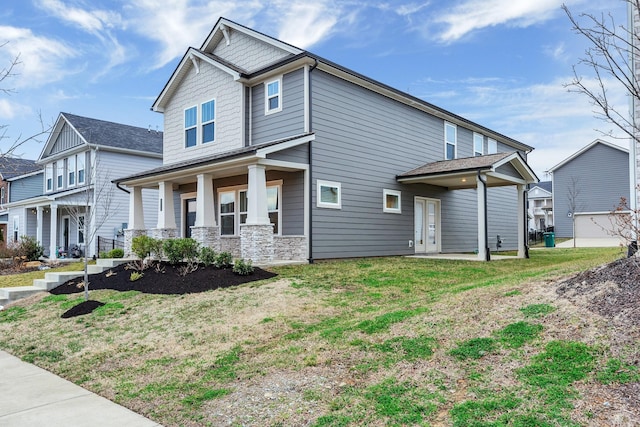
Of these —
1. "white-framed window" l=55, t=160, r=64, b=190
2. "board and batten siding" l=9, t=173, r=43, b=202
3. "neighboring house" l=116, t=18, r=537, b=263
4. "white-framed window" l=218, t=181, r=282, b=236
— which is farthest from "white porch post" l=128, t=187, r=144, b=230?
"board and batten siding" l=9, t=173, r=43, b=202

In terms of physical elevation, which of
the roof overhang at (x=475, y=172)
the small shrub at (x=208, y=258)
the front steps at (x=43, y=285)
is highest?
the roof overhang at (x=475, y=172)

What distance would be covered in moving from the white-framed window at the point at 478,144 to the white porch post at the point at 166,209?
13.6 meters

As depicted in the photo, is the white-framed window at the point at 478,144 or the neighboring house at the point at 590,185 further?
the neighboring house at the point at 590,185

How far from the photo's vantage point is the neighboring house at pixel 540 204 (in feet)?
163

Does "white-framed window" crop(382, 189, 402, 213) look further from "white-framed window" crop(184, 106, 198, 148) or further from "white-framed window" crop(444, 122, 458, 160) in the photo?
"white-framed window" crop(184, 106, 198, 148)

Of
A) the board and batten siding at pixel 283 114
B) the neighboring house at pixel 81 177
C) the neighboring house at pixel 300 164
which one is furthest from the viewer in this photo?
the neighboring house at pixel 81 177

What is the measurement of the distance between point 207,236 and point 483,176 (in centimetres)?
879

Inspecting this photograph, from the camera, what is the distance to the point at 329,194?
13.9m

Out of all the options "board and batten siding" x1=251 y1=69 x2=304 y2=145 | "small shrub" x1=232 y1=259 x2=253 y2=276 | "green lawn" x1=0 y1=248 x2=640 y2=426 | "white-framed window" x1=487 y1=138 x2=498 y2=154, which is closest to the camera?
"green lawn" x1=0 y1=248 x2=640 y2=426

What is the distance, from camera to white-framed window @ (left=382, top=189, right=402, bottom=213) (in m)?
16.0

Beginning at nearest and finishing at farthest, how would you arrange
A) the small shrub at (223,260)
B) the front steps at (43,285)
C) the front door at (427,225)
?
the small shrub at (223,260), the front steps at (43,285), the front door at (427,225)

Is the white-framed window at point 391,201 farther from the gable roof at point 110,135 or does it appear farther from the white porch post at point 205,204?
the gable roof at point 110,135

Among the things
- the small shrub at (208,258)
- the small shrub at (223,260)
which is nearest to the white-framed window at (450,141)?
the small shrub at (223,260)

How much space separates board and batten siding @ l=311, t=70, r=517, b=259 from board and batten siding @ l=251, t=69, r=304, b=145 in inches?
18.4
